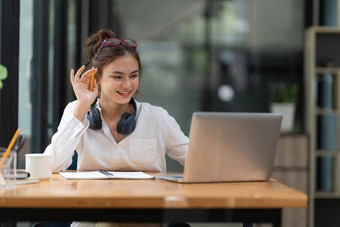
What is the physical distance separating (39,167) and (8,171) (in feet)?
0.71

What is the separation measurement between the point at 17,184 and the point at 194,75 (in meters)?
4.02

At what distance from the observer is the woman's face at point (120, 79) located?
2.50m

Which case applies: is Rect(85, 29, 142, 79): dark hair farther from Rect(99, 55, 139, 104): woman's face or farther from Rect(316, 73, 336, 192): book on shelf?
Rect(316, 73, 336, 192): book on shelf

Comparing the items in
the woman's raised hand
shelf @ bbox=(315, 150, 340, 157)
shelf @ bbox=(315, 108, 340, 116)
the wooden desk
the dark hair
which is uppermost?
the dark hair

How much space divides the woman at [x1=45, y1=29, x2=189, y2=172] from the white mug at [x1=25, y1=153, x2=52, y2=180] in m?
0.34

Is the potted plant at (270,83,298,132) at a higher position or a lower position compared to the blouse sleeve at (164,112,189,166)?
higher

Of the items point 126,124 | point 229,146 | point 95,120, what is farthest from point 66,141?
point 229,146

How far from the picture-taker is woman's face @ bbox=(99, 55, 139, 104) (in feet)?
8.20

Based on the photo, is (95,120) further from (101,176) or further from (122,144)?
(101,176)

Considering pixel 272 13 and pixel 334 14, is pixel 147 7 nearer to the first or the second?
pixel 272 13

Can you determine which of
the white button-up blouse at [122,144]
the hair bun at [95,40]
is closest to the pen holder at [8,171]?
the white button-up blouse at [122,144]

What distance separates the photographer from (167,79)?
18.5ft

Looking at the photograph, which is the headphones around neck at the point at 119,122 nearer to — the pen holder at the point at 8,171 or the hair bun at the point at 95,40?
the hair bun at the point at 95,40

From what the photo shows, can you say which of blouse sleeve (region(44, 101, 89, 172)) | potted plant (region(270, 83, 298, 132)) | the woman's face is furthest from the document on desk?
potted plant (region(270, 83, 298, 132))
